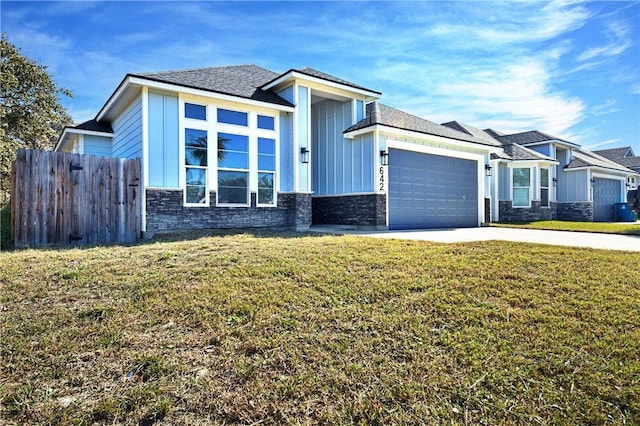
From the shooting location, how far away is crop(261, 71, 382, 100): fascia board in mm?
10383

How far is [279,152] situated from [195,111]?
263 centimetres

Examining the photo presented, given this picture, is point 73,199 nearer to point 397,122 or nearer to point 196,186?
point 196,186

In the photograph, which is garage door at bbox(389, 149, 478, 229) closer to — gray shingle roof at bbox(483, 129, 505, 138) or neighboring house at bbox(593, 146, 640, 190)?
gray shingle roof at bbox(483, 129, 505, 138)

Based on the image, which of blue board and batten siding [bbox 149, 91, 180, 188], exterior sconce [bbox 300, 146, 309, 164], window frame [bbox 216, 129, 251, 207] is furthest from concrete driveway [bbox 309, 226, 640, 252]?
blue board and batten siding [bbox 149, 91, 180, 188]

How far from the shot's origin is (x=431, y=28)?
8164 millimetres

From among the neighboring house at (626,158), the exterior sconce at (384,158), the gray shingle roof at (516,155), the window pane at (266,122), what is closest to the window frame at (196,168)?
the window pane at (266,122)

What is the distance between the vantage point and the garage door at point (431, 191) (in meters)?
→ 11.4

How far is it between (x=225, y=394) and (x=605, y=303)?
3.48 m

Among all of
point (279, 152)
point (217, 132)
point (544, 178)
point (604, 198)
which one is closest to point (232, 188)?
point (217, 132)

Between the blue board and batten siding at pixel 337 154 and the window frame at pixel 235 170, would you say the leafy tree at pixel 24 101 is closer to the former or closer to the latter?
the window frame at pixel 235 170

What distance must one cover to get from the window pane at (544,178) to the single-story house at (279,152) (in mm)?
6309

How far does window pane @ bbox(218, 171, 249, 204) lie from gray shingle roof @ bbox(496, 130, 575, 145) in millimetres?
18450

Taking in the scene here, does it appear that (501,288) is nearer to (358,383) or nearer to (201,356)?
(358,383)

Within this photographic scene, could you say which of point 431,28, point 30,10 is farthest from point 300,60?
point 30,10
